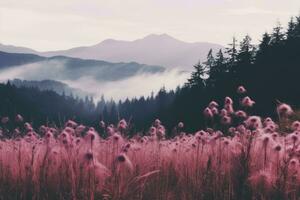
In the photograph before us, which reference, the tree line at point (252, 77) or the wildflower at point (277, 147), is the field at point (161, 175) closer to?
the wildflower at point (277, 147)

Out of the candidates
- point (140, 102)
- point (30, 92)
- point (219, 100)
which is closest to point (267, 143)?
point (219, 100)

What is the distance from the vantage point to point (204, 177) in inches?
209

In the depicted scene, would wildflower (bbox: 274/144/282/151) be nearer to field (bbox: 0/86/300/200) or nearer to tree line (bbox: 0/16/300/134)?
field (bbox: 0/86/300/200)

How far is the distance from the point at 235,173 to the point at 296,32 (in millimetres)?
52224

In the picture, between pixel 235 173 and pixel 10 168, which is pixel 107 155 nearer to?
pixel 10 168

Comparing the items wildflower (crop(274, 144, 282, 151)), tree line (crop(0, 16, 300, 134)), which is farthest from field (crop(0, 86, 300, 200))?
tree line (crop(0, 16, 300, 134))

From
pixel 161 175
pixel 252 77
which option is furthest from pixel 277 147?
pixel 252 77

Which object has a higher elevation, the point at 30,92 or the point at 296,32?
the point at 296,32

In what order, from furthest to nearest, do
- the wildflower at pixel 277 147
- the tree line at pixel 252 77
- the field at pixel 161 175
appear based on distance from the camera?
1. the tree line at pixel 252 77
2. the wildflower at pixel 277 147
3. the field at pixel 161 175

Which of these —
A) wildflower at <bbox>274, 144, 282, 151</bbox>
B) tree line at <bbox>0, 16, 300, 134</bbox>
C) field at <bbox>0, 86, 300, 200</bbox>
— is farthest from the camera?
tree line at <bbox>0, 16, 300, 134</bbox>

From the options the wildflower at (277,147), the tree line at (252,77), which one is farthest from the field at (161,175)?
Answer: the tree line at (252,77)

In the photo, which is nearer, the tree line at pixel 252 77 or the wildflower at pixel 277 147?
the wildflower at pixel 277 147

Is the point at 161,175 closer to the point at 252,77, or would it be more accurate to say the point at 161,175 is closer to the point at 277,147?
the point at 277,147

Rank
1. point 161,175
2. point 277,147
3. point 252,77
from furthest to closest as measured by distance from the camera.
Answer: point 252,77 → point 161,175 → point 277,147
